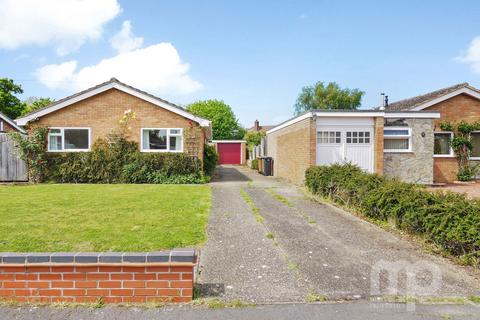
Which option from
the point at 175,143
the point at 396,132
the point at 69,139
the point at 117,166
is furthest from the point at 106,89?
the point at 396,132

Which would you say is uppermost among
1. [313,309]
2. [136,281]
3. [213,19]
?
[213,19]

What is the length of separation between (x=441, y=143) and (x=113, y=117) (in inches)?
627

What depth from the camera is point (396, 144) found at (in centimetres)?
1339

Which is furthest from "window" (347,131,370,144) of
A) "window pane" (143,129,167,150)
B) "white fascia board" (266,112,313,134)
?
"window pane" (143,129,167,150)

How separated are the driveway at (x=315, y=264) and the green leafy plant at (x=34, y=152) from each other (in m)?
11.0

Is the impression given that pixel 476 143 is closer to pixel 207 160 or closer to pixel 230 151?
pixel 207 160

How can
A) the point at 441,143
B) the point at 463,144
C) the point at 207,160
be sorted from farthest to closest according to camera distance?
the point at 207,160 → the point at 441,143 → the point at 463,144

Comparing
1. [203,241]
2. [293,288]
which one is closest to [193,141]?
[203,241]

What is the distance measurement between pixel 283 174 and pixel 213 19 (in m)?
8.89

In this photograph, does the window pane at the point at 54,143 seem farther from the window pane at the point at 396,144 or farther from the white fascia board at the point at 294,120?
the window pane at the point at 396,144

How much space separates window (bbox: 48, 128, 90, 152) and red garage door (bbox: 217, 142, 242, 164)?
846 inches

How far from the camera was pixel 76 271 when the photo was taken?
3.27m

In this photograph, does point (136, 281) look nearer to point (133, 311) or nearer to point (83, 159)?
point (133, 311)

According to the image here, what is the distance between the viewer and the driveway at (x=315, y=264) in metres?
3.62
